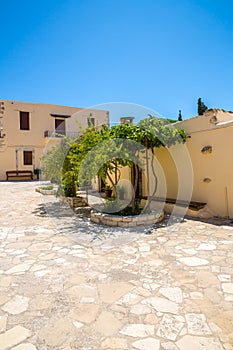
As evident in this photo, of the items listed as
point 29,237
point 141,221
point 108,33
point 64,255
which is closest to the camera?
point 64,255

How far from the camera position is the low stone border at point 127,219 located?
5.73 meters

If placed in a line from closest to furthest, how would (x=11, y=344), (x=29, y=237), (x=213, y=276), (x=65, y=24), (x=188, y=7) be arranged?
(x=11, y=344) < (x=213, y=276) < (x=29, y=237) < (x=188, y=7) < (x=65, y=24)

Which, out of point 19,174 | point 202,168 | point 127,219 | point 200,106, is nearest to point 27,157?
point 19,174

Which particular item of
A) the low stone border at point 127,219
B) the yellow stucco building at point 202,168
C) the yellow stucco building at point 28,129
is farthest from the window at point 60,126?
the low stone border at point 127,219

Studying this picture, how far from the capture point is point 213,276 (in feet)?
9.86

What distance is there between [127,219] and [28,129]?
18.8 meters

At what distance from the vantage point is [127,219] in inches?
225

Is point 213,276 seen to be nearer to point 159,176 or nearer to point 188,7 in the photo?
point 159,176

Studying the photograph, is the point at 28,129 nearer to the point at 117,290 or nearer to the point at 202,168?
the point at 202,168

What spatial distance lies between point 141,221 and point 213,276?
288 cm

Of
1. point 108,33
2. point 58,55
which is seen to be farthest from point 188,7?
point 58,55

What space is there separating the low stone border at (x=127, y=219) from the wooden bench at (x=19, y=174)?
650 inches

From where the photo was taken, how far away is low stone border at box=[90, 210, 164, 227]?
5.73 m

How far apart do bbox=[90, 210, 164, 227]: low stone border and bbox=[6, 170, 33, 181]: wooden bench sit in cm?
1652
